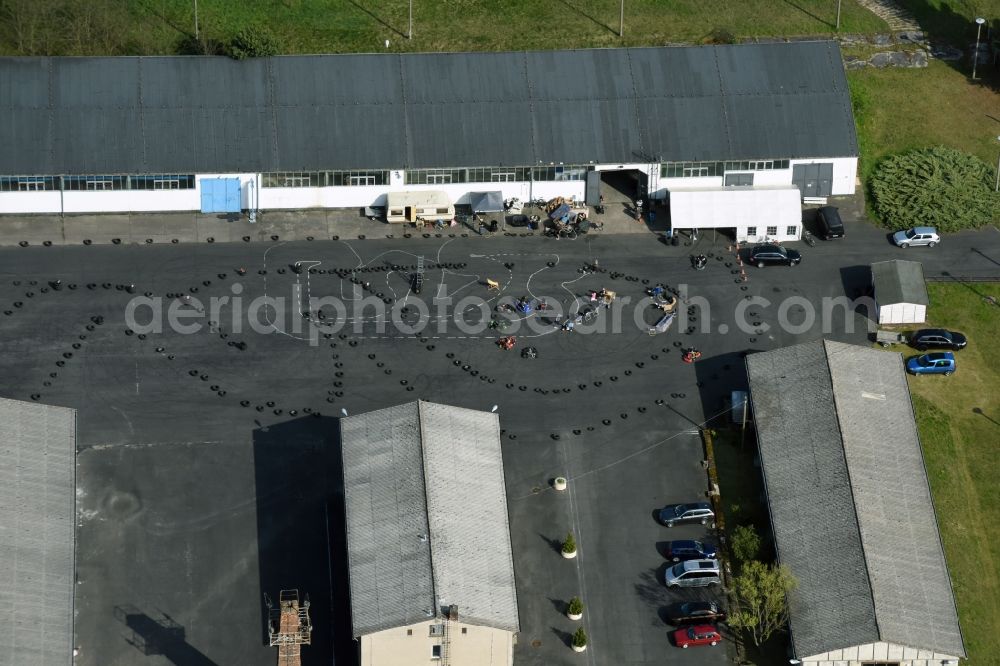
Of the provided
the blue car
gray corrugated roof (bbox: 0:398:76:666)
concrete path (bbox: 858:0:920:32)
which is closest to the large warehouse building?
the blue car

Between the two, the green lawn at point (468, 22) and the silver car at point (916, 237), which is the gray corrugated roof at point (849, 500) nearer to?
the silver car at point (916, 237)

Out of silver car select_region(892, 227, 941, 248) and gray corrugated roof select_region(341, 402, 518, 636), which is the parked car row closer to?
gray corrugated roof select_region(341, 402, 518, 636)

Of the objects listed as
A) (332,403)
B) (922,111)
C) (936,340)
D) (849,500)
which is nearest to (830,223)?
(936,340)

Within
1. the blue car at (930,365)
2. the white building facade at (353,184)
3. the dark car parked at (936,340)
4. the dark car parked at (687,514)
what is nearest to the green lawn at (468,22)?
the white building facade at (353,184)

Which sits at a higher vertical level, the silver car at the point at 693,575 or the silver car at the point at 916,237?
the silver car at the point at 916,237

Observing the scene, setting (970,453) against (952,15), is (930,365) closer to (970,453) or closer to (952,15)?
(970,453)

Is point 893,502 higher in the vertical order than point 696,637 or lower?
higher
